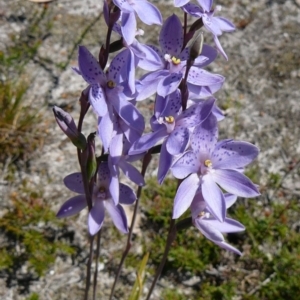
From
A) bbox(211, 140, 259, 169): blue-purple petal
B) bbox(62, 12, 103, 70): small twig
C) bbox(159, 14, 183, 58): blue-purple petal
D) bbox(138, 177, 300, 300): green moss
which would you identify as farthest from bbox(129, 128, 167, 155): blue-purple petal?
bbox(62, 12, 103, 70): small twig

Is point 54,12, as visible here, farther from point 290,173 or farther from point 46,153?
point 290,173

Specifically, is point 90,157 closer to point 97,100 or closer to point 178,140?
point 97,100

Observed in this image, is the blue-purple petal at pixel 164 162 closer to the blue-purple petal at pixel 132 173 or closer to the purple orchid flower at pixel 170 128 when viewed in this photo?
the purple orchid flower at pixel 170 128

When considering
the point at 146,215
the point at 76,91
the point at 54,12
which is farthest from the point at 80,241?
the point at 54,12

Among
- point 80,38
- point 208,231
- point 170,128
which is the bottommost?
point 80,38

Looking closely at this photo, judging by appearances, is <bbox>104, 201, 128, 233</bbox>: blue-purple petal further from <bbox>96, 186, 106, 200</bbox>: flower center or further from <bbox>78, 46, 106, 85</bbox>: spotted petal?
<bbox>78, 46, 106, 85</bbox>: spotted petal

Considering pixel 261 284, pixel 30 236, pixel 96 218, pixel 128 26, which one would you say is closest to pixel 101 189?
pixel 96 218
